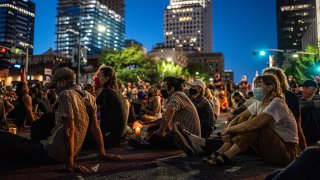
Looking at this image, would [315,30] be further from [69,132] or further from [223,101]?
[69,132]

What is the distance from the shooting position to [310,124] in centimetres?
675

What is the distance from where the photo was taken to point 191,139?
5.86m

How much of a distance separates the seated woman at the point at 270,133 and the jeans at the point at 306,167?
7.65 ft

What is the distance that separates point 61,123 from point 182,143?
203 cm

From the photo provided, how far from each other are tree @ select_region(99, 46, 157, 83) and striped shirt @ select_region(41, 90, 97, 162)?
48982mm

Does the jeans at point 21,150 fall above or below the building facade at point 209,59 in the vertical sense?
below

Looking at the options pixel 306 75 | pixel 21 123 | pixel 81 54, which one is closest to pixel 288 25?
pixel 306 75

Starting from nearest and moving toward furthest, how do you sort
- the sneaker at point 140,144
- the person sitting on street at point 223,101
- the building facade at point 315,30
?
the sneaker at point 140,144
the person sitting on street at point 223,101
the building facade at point 315,30

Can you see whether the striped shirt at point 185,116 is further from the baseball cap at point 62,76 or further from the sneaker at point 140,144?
the baseball cap at point 62,76

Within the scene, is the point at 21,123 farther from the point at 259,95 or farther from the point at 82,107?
the point at 259,95

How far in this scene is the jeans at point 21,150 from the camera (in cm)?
479

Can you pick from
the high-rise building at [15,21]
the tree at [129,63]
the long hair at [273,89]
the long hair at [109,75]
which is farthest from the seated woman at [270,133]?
the high-rise building at [15,21]

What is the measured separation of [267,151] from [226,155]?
587mm

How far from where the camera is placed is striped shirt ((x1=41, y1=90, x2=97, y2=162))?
4562 millimetres
